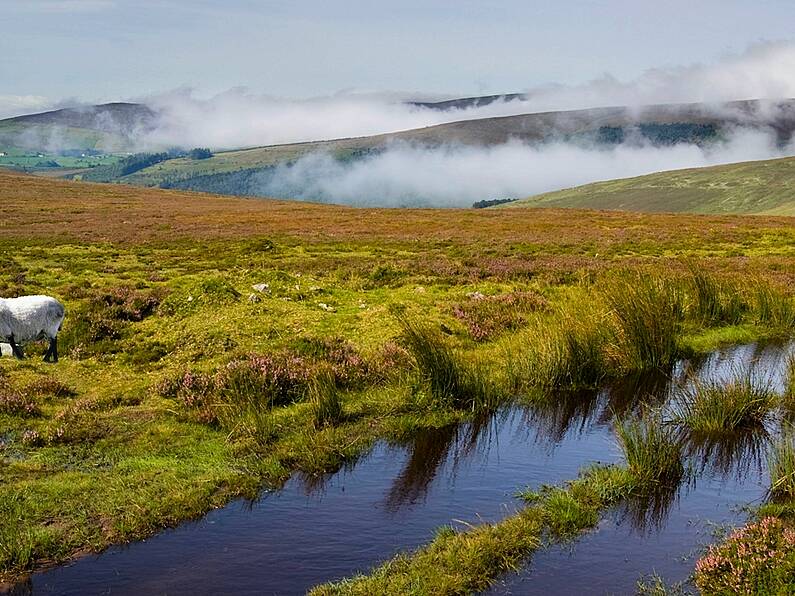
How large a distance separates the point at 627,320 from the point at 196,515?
1121 cm

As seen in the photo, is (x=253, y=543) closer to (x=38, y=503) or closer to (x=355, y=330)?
(x=38, y=503)

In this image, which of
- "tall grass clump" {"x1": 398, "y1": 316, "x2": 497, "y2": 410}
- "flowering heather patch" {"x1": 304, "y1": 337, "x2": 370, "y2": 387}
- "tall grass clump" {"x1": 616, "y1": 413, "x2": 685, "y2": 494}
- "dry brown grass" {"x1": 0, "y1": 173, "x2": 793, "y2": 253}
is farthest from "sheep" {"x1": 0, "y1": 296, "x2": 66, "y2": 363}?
"dry brown grass" {"x1": 0, "y1": 173, "x2": 793, "y2": 253}

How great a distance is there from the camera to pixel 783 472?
10.6m

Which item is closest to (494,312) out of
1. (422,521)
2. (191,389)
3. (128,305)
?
(191,389)

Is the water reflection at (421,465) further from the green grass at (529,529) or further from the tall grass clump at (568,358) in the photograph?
the tall grass clump at (568,358)

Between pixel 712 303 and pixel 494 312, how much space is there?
6.82 metres

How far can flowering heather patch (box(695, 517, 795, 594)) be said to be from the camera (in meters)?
7.84

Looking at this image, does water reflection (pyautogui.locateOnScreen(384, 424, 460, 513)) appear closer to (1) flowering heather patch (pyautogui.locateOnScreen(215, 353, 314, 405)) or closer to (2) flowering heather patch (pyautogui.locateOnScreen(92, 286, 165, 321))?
(1) flowering heather patch (pyautogui.locateOnScreen(215, 353, 314, 405))

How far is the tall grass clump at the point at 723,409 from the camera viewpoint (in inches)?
518

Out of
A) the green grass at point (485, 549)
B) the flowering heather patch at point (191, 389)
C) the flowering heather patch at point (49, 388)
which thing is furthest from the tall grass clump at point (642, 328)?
the flowering heather patch at point (49, 388)

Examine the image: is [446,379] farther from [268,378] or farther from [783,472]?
[783,472]

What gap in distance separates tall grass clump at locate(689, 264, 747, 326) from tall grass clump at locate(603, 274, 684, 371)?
4.52 meters

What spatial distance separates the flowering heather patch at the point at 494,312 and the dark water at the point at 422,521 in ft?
21.1

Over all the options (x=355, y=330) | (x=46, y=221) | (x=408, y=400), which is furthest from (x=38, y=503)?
(x=46, y=221)
